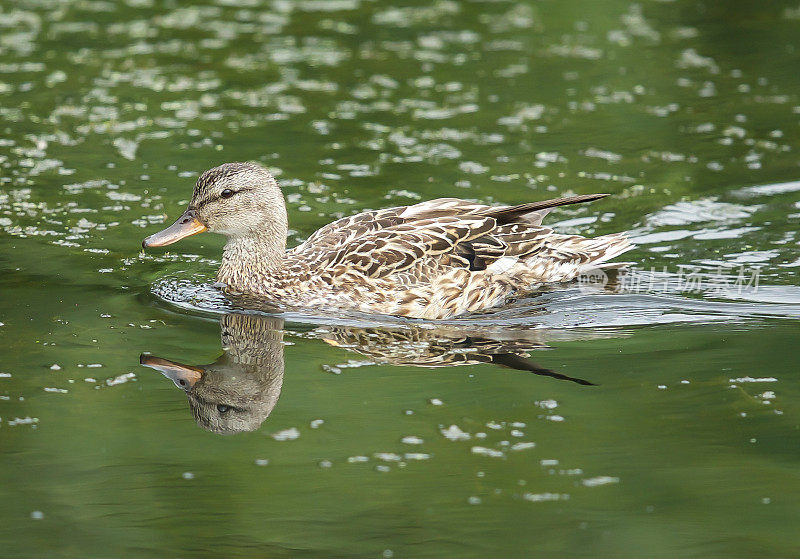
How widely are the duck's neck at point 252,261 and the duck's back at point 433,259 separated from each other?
14cm

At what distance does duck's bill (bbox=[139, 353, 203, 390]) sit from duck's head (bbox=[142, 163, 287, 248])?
1.60 meters

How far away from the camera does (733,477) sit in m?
6.62

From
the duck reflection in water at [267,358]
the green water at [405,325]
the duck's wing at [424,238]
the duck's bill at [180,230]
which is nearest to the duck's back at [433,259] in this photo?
the duck's wing at [424,238]

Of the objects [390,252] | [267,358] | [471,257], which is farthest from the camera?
[471,257]

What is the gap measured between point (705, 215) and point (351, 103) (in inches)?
204

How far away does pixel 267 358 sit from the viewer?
8.59m

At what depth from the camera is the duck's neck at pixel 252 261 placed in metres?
10.3

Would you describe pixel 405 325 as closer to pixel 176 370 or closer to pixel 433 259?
pixel 433 259

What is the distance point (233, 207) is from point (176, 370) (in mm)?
2318

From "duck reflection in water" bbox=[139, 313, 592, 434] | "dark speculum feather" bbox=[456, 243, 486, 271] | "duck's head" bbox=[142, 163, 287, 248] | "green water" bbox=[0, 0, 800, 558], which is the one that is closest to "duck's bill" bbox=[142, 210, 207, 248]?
"duck's head" bbox=[142, 163, 287, 248]

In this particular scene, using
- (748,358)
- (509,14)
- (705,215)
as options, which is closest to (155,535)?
(748,358)

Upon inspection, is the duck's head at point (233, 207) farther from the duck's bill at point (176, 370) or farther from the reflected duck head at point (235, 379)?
the duck's bill at point (176, 370)

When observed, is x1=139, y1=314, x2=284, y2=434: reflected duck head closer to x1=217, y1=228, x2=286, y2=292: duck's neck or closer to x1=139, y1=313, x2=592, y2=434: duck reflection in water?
x1=139, y1=313, x2=592, y2=434: duck reflection in water

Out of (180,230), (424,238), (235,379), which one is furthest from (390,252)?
(235,379)
